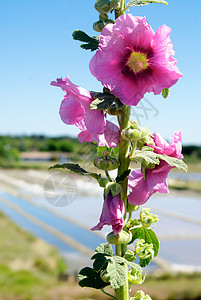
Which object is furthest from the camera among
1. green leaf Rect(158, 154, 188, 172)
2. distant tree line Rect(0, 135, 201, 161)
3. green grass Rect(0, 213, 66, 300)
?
distant tree line Rect(0, 135, 201, 161)

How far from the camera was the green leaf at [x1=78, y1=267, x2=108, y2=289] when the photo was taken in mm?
556

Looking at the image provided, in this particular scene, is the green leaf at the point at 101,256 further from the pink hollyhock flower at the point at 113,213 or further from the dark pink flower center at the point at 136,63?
the dark pink flower center at the point at 136,63

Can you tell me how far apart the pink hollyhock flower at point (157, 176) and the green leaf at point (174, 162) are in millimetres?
19

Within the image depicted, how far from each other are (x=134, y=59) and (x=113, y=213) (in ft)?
0.67

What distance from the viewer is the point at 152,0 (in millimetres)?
536

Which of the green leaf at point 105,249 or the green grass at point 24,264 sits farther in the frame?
the green grass at point 24,264

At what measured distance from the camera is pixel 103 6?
1.71 ft

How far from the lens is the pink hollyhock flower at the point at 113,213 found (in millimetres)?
479

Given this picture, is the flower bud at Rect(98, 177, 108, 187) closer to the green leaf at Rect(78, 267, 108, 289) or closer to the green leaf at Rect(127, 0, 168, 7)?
the green leaf at Rect(78, 267, 108, 289)

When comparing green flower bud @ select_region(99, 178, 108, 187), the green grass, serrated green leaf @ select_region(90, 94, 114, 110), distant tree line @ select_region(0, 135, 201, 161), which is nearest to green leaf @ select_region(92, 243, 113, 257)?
green flower bud @ select_region(99, 178, 108, 187)

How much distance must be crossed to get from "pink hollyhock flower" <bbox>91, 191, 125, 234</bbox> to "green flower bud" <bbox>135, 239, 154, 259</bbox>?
0.09m

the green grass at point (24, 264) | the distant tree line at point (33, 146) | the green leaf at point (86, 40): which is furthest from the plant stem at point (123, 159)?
the distant tree line at point (33, 146)

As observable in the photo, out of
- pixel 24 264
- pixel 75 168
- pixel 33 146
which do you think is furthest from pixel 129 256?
pixel 33 146

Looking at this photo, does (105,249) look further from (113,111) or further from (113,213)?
(113,111)
